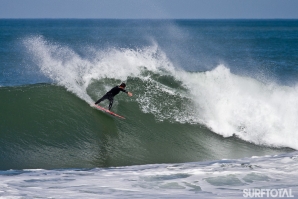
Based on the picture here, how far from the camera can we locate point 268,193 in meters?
7.82

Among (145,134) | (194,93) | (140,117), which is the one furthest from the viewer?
(194,93)

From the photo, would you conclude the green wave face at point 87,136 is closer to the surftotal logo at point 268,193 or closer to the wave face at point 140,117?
the wave face at point 140,117

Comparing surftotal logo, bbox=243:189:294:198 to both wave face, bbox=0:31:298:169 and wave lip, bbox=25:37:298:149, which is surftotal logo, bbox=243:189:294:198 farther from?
wave lip, bbox=25:37:298:149

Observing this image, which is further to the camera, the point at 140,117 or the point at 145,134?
the point at 140,117

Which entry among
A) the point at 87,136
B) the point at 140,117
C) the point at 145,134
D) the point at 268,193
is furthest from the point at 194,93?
the point at 268,193

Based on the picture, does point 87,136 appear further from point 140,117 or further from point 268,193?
point 268,193

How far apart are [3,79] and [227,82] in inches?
411

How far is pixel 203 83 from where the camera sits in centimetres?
1526

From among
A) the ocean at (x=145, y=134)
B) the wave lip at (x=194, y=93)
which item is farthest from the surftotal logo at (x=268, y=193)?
the wave lip at (x=194, y=93)

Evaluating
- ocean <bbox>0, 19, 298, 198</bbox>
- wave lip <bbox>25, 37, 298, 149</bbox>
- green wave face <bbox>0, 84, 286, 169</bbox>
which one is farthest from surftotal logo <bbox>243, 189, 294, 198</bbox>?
wave lip <bbox>25, 37, 298, 149</bbox>

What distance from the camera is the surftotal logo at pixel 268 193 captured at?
7.66 m

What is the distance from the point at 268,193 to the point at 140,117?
5.89 metres

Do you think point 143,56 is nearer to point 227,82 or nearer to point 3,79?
point 227,82

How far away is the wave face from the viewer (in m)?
11.0
